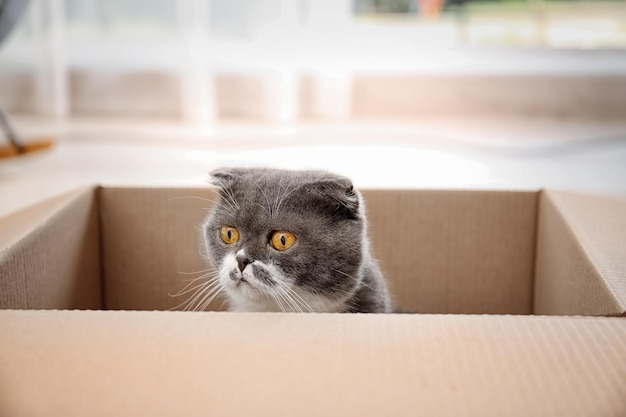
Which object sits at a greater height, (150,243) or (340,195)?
(340,195)

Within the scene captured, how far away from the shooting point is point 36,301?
0.92 metres

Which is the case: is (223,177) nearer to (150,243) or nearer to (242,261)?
(242,261)

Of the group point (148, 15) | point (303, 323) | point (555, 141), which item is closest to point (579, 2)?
point (555, 141)

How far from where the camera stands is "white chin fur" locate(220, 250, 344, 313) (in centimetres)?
86

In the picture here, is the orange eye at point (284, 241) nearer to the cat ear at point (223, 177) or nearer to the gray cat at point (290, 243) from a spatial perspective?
the gray cat at point (290, 243)

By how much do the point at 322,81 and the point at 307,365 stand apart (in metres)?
2.89

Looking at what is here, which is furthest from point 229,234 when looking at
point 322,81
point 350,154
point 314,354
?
point 322,81

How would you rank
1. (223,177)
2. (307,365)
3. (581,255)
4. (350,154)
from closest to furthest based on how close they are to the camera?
1. (307,365)
2. (581,255)
3. (223,177)
4. (350,154)

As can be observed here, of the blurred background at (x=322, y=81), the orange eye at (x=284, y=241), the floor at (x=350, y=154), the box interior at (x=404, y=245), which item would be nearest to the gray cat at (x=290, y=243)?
the orange eye at (x=284, y=241)

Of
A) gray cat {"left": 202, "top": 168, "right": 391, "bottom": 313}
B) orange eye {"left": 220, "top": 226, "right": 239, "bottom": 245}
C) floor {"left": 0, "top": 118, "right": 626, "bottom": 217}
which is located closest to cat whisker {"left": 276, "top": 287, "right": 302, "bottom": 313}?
gray cat {"left": 202, "top": 168, "right": 391, "bottom": 313}

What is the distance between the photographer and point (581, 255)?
0.86 m

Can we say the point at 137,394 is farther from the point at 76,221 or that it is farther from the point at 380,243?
the point at 380,243

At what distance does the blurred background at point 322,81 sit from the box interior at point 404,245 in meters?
1.52

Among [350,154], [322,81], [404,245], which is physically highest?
[322,81]
